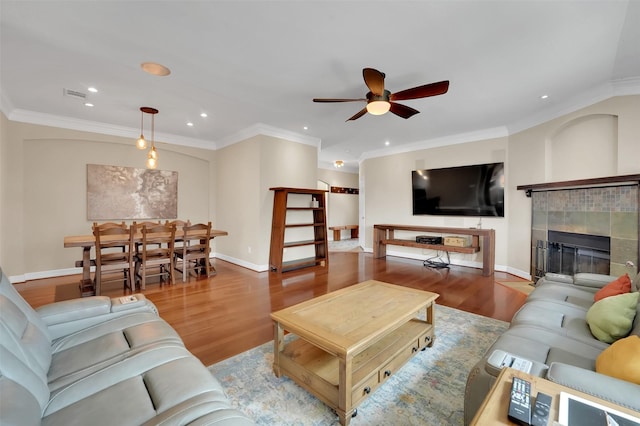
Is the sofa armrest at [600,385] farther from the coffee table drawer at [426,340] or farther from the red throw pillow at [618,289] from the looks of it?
the red throw pillow at [618,289]

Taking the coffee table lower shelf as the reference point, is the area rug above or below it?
below

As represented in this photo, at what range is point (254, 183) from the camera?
16.8ft

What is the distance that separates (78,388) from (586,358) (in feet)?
8.05

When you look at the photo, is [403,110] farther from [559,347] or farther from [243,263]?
[243,263]

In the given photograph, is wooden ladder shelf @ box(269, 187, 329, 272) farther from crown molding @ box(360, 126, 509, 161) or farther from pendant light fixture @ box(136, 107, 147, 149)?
crown molding @ box(360, 126, 509, 161)

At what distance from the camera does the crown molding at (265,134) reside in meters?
5.02

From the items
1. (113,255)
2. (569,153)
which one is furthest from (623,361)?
(113,255)

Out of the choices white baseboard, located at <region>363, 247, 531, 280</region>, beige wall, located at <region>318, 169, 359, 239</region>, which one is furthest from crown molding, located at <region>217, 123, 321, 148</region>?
beige wall, located at <region>318, 169, 359, 239</region>

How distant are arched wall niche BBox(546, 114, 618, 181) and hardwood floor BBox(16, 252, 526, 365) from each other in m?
1.91

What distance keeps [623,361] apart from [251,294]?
138 inches

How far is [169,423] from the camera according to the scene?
0.94 metres

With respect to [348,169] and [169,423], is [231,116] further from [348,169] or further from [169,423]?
[348,169]

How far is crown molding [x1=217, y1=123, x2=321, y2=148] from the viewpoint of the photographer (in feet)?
16.5

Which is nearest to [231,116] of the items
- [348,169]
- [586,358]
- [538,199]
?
[586,358]
